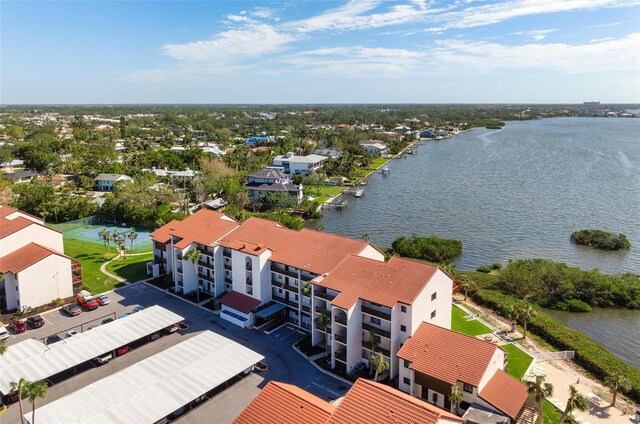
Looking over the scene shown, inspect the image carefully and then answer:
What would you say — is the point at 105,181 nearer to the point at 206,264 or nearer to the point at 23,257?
the point at 23,257

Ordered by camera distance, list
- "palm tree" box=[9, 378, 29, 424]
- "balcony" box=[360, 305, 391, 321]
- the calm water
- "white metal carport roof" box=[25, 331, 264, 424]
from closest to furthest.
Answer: "palm tree" box=[9, 378, 29, 424]
"white metal carport roof" box=[25, 331, 264, 424]
"balcony" box=[360, 305, 391, 321]
the calm water

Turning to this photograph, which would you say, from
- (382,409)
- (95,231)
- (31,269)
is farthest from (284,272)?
(95,231)

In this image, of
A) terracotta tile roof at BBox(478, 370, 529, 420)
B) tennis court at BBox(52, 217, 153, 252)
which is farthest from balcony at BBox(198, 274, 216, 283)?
terracotta tile roof at BBox(478, 370, 529, 420)

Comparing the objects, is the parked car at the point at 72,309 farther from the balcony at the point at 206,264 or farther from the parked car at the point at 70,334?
the balcony at the point at 206,264

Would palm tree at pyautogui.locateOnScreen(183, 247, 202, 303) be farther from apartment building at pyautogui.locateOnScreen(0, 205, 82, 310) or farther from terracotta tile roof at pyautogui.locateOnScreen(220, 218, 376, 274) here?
apartment building at pyautogui.locateOnScreen(0, 205, 82, 310)

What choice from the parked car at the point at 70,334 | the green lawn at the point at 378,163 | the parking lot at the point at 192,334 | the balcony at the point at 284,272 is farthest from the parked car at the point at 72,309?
the green lawn at the point at 378,163
